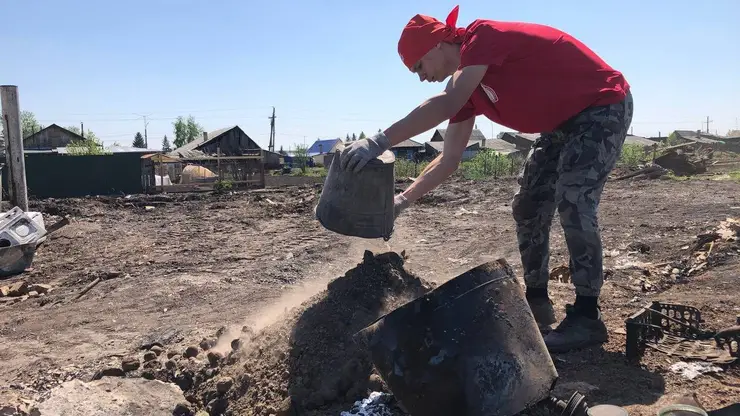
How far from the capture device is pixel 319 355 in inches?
101

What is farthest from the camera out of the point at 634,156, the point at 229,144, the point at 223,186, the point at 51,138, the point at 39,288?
the point at 51,138

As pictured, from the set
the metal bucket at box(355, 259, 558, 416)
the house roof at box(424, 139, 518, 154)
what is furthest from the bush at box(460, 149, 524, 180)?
the metal bucket at box(355, 259, 558, 416)

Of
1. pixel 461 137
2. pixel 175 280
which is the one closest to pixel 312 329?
pixel 461 137

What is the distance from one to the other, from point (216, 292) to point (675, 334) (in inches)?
165

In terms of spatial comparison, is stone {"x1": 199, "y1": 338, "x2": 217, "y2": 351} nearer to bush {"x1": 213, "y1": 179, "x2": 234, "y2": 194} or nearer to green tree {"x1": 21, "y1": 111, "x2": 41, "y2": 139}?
bush {"x1": 213, "y1": 179, "x2": 234, "y2": 194}

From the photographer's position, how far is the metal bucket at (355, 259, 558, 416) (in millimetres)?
1871

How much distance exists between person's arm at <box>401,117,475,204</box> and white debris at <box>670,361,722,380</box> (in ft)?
4.75

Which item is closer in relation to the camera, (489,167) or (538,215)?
(538,215)

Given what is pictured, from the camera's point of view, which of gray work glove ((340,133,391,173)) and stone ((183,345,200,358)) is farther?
stone ((183,345,200,358))

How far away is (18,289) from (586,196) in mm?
5985

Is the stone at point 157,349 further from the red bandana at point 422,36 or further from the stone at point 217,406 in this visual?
the red bandana at point 422,36

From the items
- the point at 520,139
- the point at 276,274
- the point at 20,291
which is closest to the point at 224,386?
the point at 276,274

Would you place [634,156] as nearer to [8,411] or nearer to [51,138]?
[8,411]

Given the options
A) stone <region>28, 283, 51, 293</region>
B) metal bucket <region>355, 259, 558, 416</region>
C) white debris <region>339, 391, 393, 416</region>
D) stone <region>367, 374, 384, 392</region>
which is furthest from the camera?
stone <region>28, 283, 51, 293</region>
